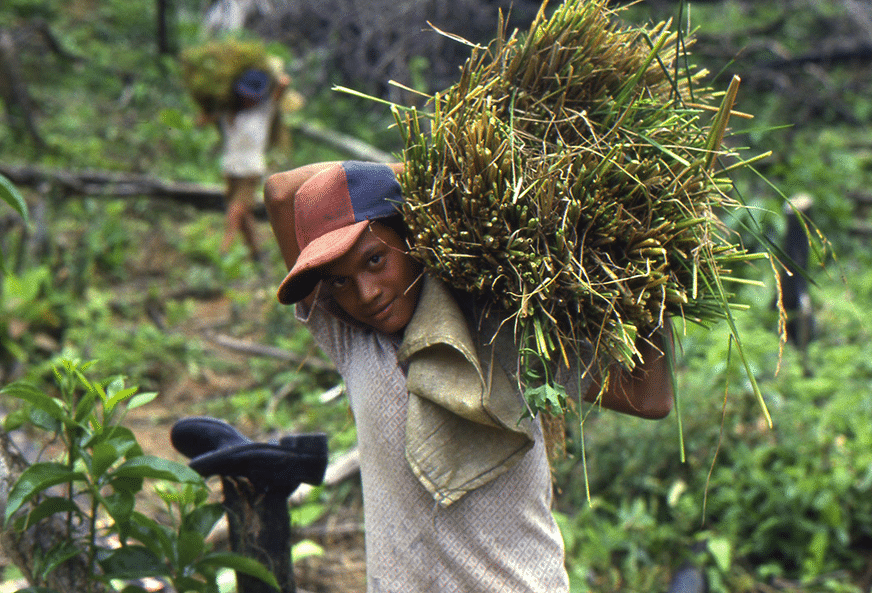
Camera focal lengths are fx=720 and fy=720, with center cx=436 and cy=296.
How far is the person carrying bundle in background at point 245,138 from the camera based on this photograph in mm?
5434

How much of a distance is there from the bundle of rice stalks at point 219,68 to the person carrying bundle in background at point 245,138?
0.17 ft

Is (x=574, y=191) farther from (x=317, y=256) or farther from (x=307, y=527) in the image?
(x=307, y=527)

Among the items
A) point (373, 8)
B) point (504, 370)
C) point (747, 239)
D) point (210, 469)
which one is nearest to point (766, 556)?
point (504, 370)

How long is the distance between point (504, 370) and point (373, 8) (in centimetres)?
666

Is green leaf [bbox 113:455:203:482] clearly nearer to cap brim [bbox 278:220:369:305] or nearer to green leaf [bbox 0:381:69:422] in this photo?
green leaf [bbox 0:381:69:422]

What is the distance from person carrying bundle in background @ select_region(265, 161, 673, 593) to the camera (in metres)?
1.40

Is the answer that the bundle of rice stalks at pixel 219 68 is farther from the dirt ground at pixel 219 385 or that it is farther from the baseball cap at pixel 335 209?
the baseball cap at pixel 335 209

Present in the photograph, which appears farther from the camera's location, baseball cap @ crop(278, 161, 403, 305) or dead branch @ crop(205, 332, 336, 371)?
dead branch @ crop(205, 332, 336, 371)

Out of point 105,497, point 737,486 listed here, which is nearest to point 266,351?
point 737,486

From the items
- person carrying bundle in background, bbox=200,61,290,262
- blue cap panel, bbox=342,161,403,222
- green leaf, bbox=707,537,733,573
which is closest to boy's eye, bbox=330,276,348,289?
blue cap panel, bbox=342,161,403,222

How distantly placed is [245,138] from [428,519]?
14.9 feet

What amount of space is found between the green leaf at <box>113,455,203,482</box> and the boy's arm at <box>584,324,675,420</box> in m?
0.89

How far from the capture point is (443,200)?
1.33 m

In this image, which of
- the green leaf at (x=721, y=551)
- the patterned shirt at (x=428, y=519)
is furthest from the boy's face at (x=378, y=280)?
the green leaf at (x=721, y=551)
